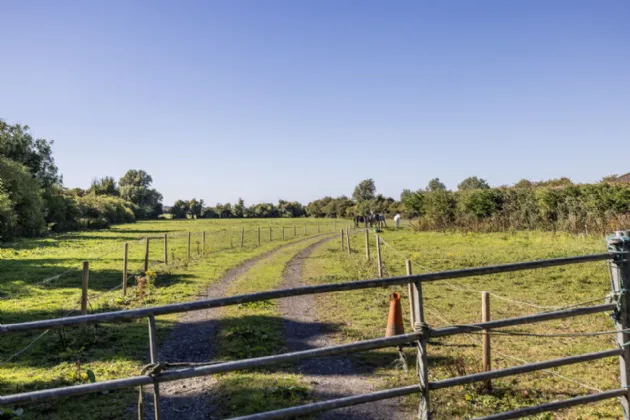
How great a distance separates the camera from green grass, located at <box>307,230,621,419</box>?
6.38 meters

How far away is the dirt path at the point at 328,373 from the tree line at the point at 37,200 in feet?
84.7

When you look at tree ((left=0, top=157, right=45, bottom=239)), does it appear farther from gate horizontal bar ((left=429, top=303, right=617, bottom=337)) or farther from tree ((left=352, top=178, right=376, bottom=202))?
tree ((left=352, top=178, right=376, bottom=202))

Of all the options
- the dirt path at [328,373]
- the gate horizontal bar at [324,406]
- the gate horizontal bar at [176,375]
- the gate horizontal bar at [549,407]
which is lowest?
the dirt path at [328,373]

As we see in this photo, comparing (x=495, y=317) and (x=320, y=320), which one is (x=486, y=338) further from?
(x=320, y=320)

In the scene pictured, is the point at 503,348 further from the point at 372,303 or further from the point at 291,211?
the point at 291,211

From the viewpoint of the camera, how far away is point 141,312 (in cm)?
293

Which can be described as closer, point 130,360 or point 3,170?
point 130,360

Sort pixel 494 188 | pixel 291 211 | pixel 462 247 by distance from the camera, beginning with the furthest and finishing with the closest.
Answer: pixel 291 211, pixel 494 188, pixel 462 247

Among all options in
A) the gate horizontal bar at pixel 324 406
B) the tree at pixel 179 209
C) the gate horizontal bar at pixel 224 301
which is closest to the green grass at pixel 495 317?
the gate horizontal bar at pixel 224 301

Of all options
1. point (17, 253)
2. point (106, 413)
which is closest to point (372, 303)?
point (106, 413)

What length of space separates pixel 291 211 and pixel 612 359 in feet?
300

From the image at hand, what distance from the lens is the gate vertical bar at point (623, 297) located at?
12.3 feet

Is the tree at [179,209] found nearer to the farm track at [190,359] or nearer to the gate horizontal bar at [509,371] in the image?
the farm track at [190,359]

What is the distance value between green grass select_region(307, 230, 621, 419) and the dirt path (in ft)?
1.06
